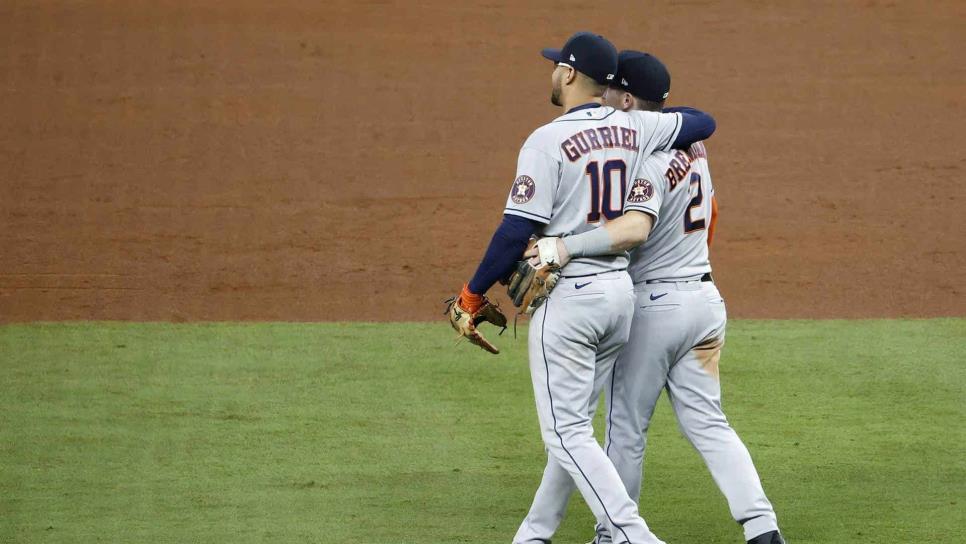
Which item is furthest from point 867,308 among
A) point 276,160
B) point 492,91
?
point 276,160

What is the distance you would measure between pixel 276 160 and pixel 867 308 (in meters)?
4.85

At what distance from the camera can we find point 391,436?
18.6ft

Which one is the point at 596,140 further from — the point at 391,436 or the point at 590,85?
the point at 391,436

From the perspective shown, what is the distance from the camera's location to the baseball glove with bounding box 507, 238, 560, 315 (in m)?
3.67

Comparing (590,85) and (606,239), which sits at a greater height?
(590,85)

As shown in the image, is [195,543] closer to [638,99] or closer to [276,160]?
[638,99]

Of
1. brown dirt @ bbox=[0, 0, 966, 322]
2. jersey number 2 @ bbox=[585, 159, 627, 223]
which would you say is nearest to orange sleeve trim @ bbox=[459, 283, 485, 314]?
jersey number 2 @ bbox=[585, 159, 627, 223]

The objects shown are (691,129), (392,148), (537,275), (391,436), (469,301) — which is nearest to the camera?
(537,275)

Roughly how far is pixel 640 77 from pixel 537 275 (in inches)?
29.9

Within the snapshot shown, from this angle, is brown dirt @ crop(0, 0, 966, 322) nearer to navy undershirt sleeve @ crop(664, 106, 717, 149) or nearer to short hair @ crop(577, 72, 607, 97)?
navy undershirt sleeve @ crop(664, 106, 717, 149)

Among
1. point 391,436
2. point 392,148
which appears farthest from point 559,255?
point 392,148

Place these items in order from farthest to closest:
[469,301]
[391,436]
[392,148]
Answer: [392,148], [391,436], [469,301]

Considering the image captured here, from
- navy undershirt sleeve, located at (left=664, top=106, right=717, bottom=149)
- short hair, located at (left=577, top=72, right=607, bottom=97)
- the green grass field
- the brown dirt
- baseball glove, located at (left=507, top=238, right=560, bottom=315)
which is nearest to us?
baseball glove, located at (left=507, top=238, right=560, bottom=315)

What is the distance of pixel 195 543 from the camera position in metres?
4.22
